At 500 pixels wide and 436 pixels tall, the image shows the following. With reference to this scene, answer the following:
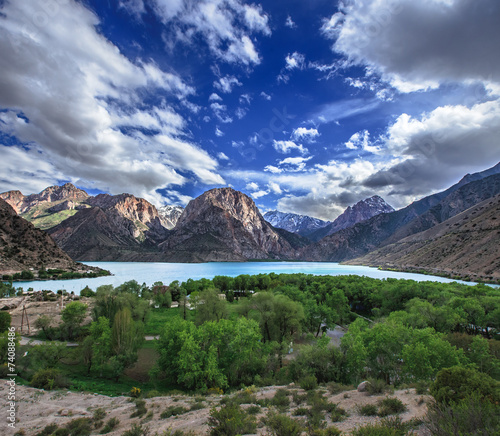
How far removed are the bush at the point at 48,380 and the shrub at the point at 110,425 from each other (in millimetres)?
11412

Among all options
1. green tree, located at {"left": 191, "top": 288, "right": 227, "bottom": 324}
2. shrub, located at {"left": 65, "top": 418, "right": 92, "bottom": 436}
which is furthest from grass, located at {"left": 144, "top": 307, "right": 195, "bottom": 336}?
shrub, located at {"left": 65, "top": 418, "right": 92, "bottom": 436}

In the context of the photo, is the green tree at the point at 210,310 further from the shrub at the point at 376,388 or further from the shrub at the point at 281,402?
the shrub at the point at 376,388

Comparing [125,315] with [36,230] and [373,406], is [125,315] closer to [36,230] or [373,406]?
[373,406]

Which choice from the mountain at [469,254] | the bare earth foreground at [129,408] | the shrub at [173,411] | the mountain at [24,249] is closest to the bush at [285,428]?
the bare earth foreground at [129,408]

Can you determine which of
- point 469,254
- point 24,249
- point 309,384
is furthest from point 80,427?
point 24,249

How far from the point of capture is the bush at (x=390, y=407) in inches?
498

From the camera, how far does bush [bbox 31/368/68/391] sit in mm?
22161

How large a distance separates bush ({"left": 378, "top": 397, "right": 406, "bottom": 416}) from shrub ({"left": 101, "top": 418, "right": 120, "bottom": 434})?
14431 mm

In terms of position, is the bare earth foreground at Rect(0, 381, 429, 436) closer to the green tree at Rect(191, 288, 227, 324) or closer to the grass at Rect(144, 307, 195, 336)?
the green tree at Rect(191, 288, 227, 324)

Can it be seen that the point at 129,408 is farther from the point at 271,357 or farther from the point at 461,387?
the point at 461,387

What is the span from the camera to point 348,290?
6494 centimetres

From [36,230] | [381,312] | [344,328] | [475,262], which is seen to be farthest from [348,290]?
[36,230]

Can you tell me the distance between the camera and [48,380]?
22.2 meters

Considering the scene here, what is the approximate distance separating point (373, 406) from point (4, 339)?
33.7 m
